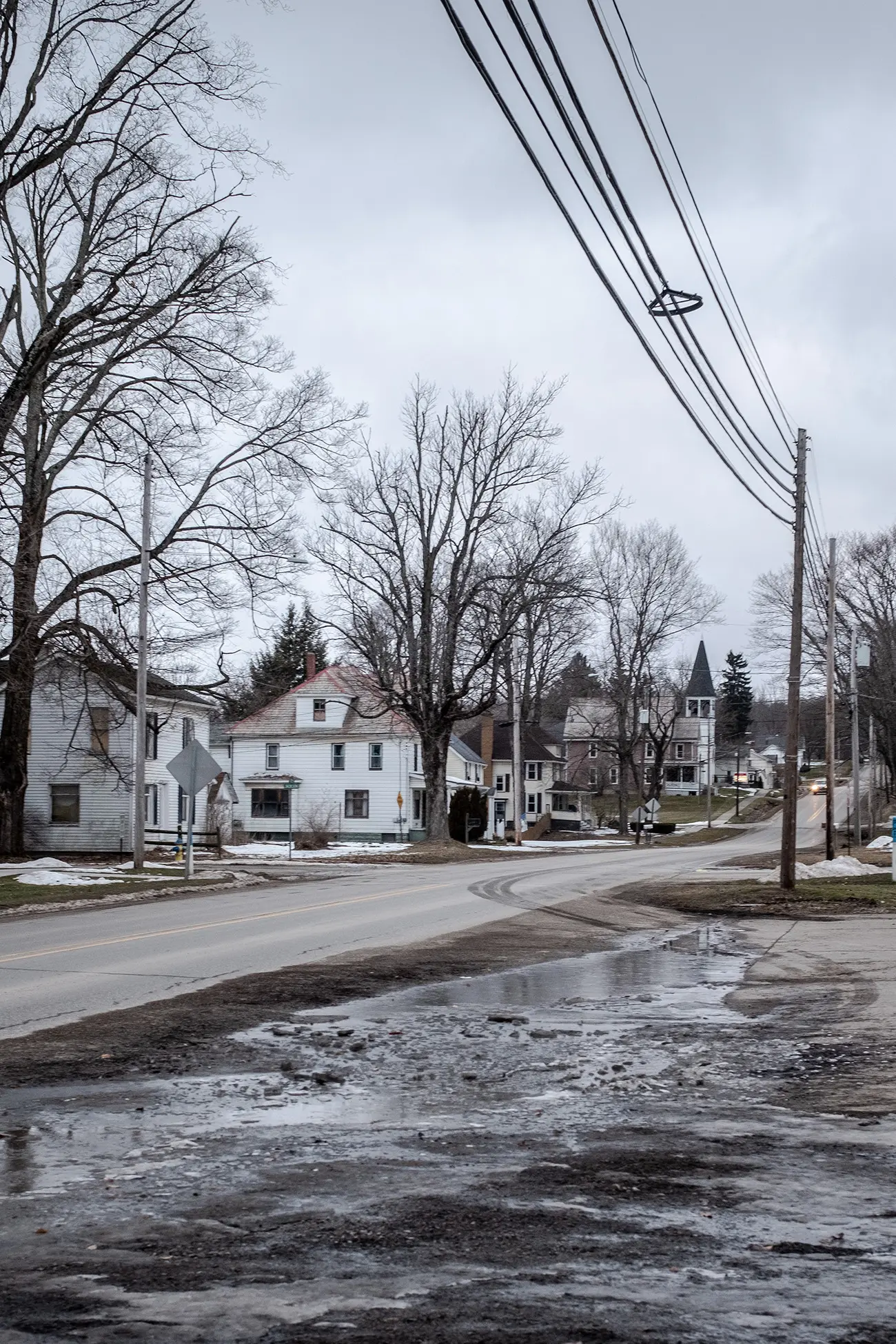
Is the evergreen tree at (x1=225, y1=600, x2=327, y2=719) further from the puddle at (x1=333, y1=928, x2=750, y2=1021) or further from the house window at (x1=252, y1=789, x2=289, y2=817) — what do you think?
the puddle at (x1=333, y1=928, x2=750, y2=1021)

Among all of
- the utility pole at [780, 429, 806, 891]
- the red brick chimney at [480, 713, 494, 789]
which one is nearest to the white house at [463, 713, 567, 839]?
the red brick chimney at [480, 713, 494, 789]

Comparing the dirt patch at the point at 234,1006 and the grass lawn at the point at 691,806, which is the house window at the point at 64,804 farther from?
the grass lawn at the point at 691,806

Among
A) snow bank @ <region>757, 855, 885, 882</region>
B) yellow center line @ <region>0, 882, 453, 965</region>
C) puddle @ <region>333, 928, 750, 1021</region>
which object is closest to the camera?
puddle @ <region>333, 928, 750, 1021</region>

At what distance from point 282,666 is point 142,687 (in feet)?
47.4

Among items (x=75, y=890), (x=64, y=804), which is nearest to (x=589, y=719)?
(x=64, y=804)

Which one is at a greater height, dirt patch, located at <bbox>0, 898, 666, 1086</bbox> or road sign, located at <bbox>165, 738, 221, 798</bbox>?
road sign, located at <bbox>165, 738, 221, 798</bbox>

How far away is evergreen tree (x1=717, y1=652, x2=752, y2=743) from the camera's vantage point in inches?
5694

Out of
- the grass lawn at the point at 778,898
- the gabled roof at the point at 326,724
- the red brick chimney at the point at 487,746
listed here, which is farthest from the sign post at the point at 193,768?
the red brick chimney at the point at 487,746

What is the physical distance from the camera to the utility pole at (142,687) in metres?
31.3

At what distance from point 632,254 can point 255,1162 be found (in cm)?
1059

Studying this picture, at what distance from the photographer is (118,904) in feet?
78.1

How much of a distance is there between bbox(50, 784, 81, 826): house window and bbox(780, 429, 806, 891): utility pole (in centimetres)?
3703

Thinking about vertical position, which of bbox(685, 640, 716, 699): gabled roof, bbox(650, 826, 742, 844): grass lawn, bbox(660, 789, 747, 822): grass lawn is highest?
bbox(685, 640, 716, 699): gabled roof

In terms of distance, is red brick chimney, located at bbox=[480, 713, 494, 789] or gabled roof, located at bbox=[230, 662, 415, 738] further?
red brick chimney, located at bbox=[480, 713, 494, 789]
